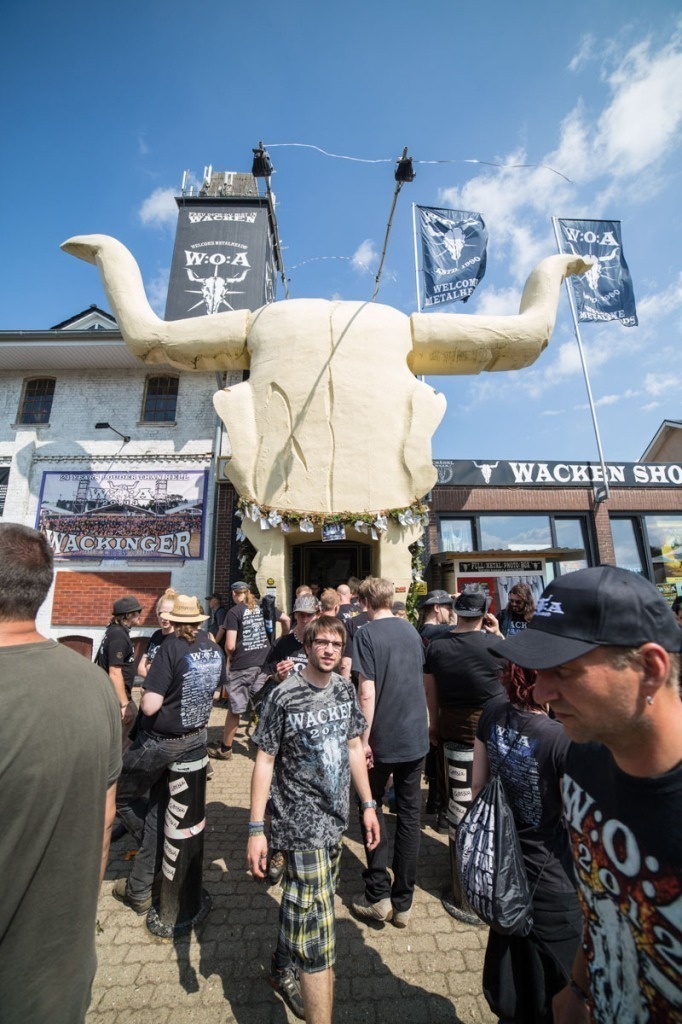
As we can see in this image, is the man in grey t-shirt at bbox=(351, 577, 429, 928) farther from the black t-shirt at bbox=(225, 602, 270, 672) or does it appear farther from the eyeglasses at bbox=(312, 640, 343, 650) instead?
the black t-shirt at bbox=(225, 602, 270, 672)

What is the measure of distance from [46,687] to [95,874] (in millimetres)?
631

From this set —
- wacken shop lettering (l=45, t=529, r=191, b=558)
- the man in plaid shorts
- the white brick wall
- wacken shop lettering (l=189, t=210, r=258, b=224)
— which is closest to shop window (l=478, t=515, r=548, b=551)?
the white brick wall

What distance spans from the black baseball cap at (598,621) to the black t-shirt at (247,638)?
5.00 meters

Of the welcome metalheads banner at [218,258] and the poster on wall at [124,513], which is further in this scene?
the welcome metalheads banner at [218,258]

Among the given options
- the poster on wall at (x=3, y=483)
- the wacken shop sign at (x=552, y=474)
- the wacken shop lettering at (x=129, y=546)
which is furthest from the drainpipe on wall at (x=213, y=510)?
the wacken shop sign at (x=552, y=474)

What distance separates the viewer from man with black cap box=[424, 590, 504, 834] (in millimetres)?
3279

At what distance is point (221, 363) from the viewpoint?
340 inches

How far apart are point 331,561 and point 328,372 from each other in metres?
4.17

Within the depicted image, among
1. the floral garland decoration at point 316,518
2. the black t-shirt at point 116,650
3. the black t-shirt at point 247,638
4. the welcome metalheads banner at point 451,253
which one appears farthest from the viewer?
the welcome metalheads banner at point 451,253

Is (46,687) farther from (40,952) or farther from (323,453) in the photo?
(323,453)

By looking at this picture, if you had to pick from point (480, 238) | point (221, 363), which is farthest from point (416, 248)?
point (221, 363)

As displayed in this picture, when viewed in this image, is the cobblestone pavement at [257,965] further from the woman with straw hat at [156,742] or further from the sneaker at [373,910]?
the woman with straw hat at [156,742]

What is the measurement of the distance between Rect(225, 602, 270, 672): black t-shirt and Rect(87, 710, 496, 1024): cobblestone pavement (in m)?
2.50

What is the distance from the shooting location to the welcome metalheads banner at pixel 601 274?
11.1 m
